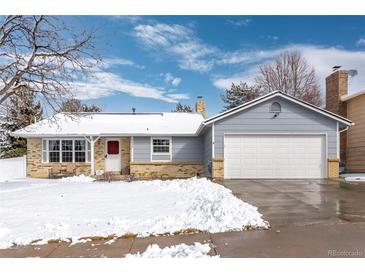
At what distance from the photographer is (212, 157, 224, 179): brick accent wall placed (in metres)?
14.3

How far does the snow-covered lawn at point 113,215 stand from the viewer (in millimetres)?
5363

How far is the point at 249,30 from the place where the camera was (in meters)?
11.8

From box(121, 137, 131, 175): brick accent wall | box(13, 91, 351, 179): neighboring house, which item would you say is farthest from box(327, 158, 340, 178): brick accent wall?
box(121, 137, 131, 175): brick accent wall

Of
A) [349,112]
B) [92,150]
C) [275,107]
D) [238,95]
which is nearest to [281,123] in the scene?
[275,107]

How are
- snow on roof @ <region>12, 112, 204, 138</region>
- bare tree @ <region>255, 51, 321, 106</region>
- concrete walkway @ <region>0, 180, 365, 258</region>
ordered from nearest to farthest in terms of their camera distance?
concrete walkway @ <region>0, 180, 365, 258</region>
snow on roof @ <region>12, 112, 204, 138</region>
bare tree @ <region>255, 51, 321, 106</region>

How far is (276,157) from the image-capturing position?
14508mm

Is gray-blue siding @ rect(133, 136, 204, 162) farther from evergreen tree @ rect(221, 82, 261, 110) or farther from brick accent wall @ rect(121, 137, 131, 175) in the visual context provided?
evergreen tree @ rect(221, 82, 261, 110)

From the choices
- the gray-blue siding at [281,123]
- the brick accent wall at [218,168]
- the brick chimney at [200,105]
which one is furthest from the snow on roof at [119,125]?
the brick accent wall at [218,168]

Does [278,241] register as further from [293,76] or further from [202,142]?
[293,76]

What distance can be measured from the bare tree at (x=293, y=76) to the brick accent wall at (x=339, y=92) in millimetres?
11551

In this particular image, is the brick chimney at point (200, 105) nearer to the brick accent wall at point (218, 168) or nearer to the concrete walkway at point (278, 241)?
the brick accent wall at point (218, 168)

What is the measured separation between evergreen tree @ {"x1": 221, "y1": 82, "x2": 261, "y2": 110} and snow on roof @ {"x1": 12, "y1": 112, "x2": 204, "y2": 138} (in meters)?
14.3

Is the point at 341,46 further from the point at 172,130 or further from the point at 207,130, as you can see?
the point at 172,130

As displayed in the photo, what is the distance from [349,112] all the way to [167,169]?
11.3 meters
